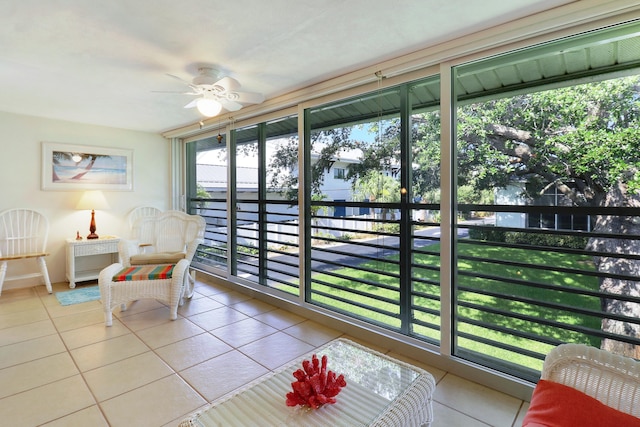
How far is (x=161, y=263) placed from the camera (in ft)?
11.6

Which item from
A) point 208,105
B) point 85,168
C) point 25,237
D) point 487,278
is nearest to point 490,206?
point 487,278

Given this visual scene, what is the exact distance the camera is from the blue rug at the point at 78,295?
11.9 feet

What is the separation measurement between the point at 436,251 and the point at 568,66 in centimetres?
144

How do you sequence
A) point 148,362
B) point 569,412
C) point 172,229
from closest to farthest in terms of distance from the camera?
point 569,412 → point 148,362 → point 172,229

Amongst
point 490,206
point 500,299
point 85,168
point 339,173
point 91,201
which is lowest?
point 500,299

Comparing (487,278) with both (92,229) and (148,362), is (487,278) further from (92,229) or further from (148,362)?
(92,229)

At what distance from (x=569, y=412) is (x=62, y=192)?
5599 mm

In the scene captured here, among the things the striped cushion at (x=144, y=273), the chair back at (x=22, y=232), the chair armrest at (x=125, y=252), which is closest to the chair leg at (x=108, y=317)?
the striped cushion at (x=144, y=273)

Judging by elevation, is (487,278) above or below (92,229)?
below

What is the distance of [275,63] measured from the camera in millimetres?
2512

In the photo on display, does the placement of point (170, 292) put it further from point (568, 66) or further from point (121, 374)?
point (568, 66)

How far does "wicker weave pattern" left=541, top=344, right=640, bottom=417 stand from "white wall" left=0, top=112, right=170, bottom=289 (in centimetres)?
539

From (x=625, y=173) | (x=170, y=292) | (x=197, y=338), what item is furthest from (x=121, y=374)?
(x=625, y=173)

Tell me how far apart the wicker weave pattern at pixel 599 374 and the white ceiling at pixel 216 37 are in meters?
1.77
